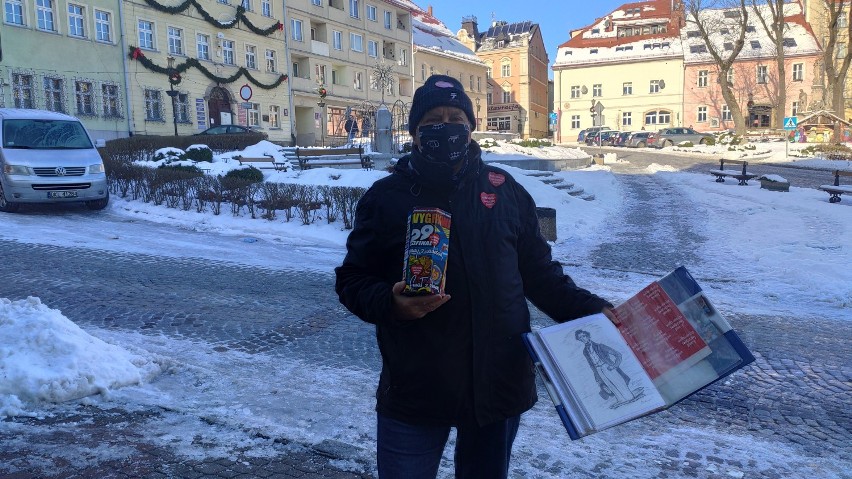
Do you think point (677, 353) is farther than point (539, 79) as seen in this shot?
No

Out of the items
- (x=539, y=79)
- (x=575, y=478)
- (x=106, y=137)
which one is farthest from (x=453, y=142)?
(x=539, y=79)

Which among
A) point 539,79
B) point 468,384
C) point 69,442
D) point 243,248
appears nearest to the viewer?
point 468,384

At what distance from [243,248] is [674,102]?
61081 mm

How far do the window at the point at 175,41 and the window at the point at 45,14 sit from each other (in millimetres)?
6511

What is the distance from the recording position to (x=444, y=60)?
206 feet

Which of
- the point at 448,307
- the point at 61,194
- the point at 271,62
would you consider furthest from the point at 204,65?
the point at 448,307

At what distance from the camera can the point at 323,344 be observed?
615 cm

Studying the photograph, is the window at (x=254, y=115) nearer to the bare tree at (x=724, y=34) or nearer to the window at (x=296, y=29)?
the window at (x=296, y=29)

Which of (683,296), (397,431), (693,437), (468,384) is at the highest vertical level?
(683,296)

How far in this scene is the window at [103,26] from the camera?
31859mm

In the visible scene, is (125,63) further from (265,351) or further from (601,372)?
(601,372)

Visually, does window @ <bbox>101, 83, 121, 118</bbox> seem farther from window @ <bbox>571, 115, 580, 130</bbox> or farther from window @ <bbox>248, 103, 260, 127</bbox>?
window @ <bbox>571, 115, 580, 130</bbox>

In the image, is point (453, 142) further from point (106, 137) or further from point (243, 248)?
point (106, 137)

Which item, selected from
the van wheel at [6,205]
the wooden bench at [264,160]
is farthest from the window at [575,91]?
the van wheel at [6,205]
